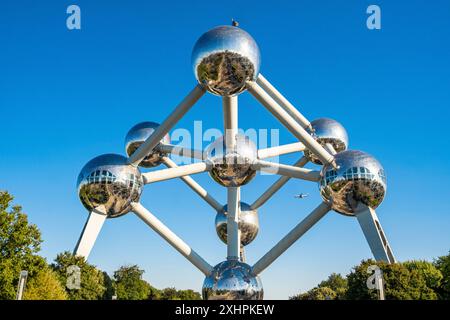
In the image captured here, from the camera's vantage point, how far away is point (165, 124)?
45.5 ft

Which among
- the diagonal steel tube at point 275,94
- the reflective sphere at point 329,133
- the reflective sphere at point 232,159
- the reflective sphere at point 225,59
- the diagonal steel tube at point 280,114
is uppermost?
the diagonal steel tube at point 275,94

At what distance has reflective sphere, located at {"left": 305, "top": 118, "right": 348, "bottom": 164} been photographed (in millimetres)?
18781

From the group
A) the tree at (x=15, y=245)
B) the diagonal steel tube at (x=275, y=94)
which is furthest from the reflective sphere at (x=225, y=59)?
the tree at (x=15, y=245)

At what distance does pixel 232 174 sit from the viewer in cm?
1460

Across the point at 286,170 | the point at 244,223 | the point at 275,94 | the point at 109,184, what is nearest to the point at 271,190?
the point at 244,223

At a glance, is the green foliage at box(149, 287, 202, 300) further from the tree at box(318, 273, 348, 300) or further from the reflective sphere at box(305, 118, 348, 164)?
the reflective sphere at box(305, 118, 348, 164)

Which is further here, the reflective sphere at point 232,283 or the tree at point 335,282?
the tree at point 335,282

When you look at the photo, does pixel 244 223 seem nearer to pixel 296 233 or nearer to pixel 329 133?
pixel 296 233

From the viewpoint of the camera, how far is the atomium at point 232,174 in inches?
501

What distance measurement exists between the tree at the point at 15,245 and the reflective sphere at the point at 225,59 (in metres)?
13.0

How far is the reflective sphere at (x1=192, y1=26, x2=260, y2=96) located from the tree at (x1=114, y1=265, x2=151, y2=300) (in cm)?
5146

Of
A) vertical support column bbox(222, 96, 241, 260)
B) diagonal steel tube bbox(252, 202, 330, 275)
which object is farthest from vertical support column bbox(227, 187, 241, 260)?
diagonal steel tube bbox(252, 202, 330, 275)

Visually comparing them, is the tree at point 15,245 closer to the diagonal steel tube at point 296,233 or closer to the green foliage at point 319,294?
the diagonal steel tube at point 296,233
